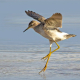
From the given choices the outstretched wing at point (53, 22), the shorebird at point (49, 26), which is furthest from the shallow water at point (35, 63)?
the outstretched wing at point (53, 22)

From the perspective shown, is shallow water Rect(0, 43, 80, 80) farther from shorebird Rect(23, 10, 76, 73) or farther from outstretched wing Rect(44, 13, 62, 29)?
outstretched wing Rect(44, 13, 62, 29)

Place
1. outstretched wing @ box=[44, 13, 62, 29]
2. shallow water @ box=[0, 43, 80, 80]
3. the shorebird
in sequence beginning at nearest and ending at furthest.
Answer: shallow water @ box=[0, 43, 80, 80] < outstretched wing @ box=[44, 13, 62, 29] < the shorebird

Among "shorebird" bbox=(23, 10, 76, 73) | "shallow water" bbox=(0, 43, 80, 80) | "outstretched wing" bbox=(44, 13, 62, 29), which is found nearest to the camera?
"shallow water" bbox=(0, 43, 80, 80)

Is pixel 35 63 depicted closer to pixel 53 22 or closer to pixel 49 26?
pixel 49 26

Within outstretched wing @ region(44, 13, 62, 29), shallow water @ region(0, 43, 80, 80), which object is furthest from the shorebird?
shallow water @ region(0, 43, 80, 80)

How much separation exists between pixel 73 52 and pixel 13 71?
368cm

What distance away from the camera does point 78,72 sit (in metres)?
7.90

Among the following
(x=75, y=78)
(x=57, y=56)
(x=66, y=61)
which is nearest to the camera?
(x=75, y=78)

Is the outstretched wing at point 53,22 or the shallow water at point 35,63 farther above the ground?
the outstretched wing at point 53,22

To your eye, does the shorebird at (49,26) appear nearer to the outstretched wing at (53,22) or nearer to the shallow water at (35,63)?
the outstretched wing at (53,22)

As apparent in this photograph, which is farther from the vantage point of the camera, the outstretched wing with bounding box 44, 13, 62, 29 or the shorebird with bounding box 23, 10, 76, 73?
the shorebird with bounding box 23, 10, 76, 73

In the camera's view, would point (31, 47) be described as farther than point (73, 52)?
Yes

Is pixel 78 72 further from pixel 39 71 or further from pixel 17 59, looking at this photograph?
pixel 17 59

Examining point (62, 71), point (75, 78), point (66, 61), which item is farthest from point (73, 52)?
point (75, 78)
